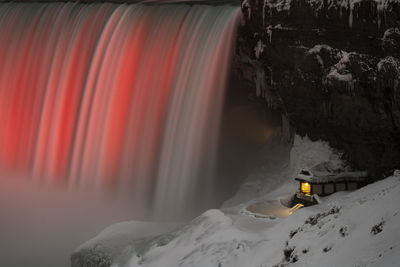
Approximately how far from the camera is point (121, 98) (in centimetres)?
2138

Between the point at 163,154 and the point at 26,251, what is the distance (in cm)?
563

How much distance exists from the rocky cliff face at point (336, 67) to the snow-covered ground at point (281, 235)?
105cm

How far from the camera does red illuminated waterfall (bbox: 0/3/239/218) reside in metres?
20.0

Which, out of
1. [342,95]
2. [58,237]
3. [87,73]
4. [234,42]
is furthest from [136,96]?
[342,95]

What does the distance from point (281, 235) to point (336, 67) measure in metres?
6.68

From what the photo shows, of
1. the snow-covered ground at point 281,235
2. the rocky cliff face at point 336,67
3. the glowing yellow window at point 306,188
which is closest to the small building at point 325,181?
the glowing yellow window at point 306,188

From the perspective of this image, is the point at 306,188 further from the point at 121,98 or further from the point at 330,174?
the point at 121,98

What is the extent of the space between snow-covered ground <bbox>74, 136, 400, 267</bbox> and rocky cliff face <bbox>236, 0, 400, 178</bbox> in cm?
105

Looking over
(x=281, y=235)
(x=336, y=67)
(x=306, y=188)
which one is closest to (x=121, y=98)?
(x=336, y=67)

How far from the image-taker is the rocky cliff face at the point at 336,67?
15789 millimetres

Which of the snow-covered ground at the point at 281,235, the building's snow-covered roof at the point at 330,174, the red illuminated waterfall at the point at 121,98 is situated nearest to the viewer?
the snow-covered ground at the point at 281,235

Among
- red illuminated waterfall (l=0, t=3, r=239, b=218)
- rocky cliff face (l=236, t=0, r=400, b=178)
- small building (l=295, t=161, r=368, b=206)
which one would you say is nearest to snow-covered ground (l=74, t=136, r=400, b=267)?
small building (l=295, t=161, r=368, b=206)

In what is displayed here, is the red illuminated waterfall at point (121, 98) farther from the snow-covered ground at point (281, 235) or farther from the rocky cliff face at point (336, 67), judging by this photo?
the snow-covered ground at point (281, 235)

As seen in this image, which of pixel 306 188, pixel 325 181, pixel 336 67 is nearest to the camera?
pixel 306 188
